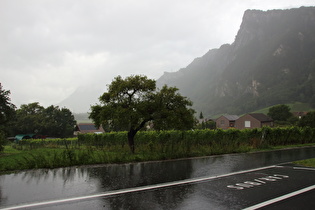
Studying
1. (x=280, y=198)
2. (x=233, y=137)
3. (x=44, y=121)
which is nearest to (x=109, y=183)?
(x=280, y=198)

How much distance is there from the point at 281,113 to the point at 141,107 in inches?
4300

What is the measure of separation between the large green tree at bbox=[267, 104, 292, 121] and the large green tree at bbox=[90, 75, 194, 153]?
106m

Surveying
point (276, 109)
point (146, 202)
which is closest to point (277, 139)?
point (146, 202)

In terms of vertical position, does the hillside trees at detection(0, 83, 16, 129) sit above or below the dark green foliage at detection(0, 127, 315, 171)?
above

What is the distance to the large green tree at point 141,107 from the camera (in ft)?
46.2

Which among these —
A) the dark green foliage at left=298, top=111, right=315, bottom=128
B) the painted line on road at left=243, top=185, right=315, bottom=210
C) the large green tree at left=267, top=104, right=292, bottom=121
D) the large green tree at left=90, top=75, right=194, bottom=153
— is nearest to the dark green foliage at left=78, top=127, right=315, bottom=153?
the large green tree at left=90, top=75, right=194, bottom=153

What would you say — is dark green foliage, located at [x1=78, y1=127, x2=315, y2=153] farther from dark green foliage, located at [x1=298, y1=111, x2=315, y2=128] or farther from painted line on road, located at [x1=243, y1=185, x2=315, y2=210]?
dark green foliage, located at [x1=298, y1=111, x2=315, y2=128]

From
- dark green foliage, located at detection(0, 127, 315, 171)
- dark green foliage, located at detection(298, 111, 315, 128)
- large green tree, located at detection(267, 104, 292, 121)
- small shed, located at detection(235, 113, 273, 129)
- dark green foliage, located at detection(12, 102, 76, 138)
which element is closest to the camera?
dark green foliage, located at detection(0, 127, 315, 171)

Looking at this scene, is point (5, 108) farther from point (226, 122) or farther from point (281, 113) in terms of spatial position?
point (281, 113)

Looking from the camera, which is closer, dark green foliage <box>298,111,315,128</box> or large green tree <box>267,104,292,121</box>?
dark green foliage <box>298,111,315,128</box>

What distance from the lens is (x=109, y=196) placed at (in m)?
6.00

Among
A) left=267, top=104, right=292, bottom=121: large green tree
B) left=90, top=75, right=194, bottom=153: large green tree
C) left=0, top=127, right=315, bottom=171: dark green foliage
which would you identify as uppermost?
left=267, top=104, right=292, bottom=121: large green tree

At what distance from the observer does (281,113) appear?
347 ft

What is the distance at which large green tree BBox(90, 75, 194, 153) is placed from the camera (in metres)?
14.1
